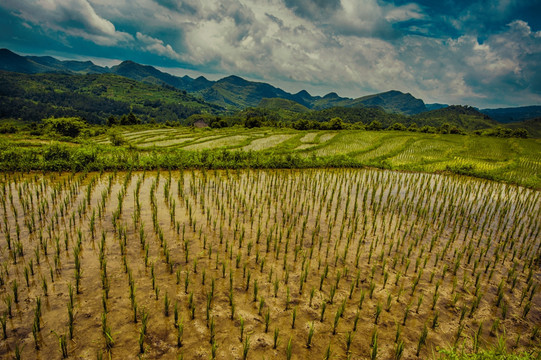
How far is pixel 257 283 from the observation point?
473cm

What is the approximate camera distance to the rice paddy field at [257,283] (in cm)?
352

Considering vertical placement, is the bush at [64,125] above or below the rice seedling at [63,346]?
above

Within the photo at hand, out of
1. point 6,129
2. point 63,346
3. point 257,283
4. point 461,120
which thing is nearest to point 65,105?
point 6,129

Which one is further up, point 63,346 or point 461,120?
point 461,120

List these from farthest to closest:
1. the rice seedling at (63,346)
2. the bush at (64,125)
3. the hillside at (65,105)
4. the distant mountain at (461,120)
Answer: the distant mountain at (461,120)
the hillside at (65,105)
the bush at (64,125)
the rice seedling at (63,346)

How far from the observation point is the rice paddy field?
3.52 meters

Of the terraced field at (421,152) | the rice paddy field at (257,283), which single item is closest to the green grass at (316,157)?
the terraced field at (421,152)

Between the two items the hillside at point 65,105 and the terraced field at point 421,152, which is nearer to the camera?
the terraced field at point 421,152

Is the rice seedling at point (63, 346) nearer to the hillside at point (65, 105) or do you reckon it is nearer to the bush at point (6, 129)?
the bush at point (6, 129)

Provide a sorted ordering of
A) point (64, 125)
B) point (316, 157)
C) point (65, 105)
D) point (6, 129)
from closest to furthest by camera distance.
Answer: point (316, 157)
point (64, 125)
point (6, 129)
point (65, 105)

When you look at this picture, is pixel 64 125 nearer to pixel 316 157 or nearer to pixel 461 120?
pixel 316 157

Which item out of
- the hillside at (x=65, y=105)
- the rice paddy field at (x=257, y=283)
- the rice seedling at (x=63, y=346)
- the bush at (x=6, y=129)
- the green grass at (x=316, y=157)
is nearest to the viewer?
the rice seedling at (x=63, y=346)

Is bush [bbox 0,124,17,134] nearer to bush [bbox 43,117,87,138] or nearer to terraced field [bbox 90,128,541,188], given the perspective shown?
bush [bbox 43,117,87,138]

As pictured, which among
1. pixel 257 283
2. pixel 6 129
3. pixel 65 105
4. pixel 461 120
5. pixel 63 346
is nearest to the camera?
pixel 63 346
